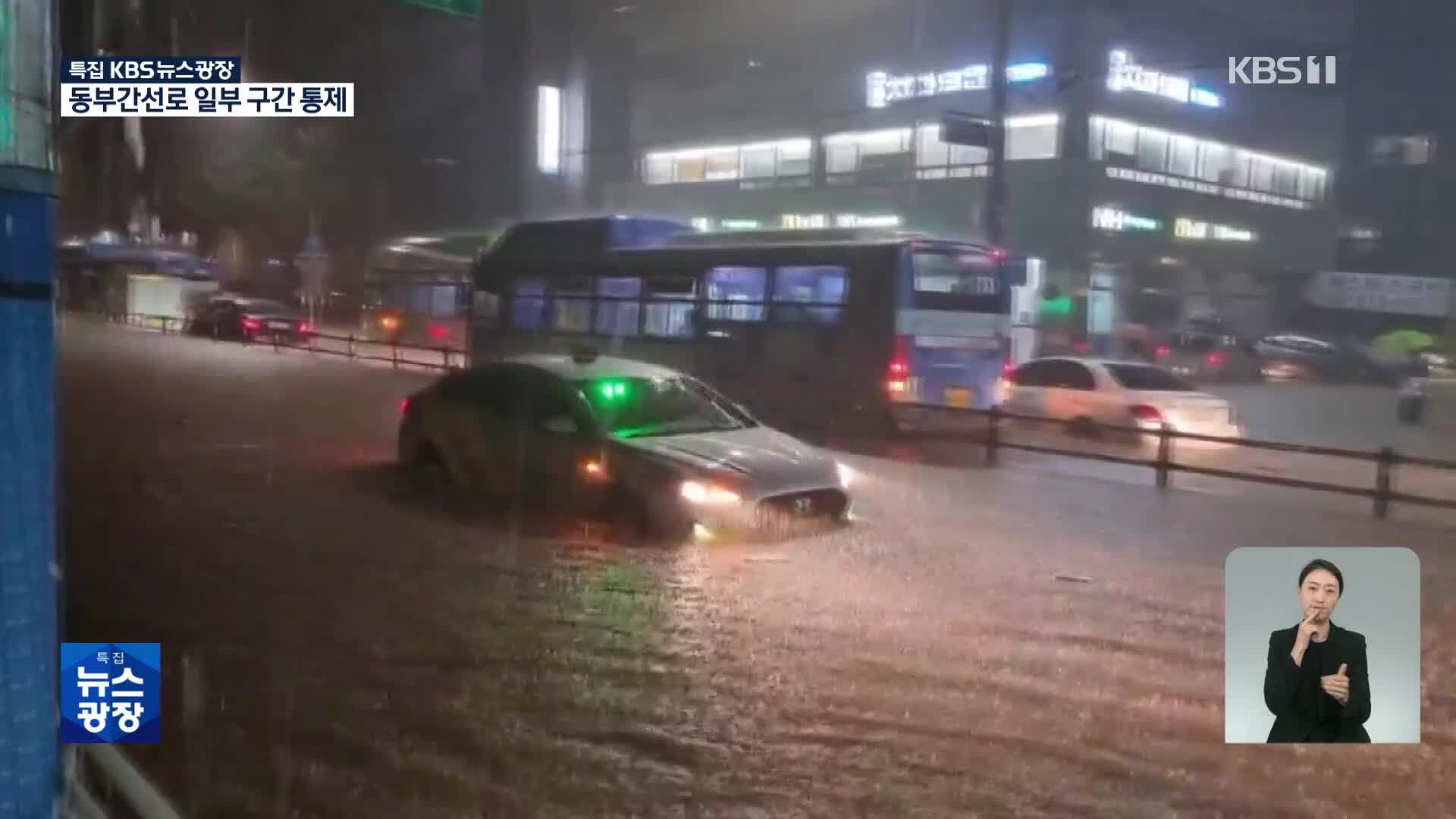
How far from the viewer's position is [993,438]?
4.27 metres

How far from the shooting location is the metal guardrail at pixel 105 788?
337 centimetres

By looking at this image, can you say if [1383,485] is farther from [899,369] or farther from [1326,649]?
[899,369]

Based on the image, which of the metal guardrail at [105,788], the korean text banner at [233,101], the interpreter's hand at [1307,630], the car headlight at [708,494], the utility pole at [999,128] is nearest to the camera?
the metal guardrail at [105,788]

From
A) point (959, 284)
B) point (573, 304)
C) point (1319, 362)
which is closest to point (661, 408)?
point (573, 304)

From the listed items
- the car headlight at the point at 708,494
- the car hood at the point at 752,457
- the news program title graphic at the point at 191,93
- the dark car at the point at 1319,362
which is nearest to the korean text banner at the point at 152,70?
the news program title graphic at the point at 191,93

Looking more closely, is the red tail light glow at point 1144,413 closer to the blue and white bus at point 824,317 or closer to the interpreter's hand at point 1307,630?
the blue and white bus at point 824,317

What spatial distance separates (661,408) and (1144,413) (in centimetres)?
181

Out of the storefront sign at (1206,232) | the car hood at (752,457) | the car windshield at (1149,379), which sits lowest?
the car hood at (752,457)

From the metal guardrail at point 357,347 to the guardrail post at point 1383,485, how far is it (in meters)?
3.34

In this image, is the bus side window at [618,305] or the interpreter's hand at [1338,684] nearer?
the interpreter's hand at [1338,684]

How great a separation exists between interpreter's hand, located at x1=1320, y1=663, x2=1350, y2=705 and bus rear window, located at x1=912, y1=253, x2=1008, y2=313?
1648 mm

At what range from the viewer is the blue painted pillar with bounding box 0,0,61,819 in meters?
2.94

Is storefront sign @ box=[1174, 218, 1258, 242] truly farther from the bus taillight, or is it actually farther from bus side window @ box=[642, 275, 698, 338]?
bus side window @ box=[642, 275, 698, 338]

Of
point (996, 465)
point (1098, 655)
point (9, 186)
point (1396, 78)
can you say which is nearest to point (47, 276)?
point (9, 186)
